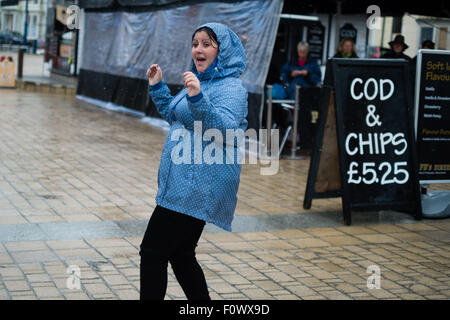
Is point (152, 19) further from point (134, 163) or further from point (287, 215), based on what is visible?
point (287, 215)

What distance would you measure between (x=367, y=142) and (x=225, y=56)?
12.0 feet

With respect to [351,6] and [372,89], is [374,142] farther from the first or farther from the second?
[351,6]

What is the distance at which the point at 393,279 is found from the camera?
5238mm

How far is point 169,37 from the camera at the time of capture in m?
14.0

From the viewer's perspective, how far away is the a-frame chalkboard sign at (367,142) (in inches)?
Answer: 272

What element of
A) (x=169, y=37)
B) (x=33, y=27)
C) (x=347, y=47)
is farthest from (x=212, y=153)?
(x=33, y=27)

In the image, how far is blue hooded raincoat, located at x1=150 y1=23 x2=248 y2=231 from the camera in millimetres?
3564

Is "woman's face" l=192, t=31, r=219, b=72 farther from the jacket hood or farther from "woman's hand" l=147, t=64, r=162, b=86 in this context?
"woman's hand" l=147, t=64, r=162, b=86

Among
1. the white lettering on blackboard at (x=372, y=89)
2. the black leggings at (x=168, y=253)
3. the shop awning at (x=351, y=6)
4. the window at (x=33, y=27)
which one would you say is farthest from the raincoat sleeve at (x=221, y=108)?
the window at (x=33, y=27)

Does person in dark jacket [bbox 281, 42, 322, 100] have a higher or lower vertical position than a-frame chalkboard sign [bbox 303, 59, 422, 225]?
higher

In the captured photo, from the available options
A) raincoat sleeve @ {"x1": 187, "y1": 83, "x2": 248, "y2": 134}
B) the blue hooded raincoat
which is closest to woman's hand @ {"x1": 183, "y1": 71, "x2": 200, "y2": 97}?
raincoat sleeve @ {"x1": 187, "y1": 83, "x2": 248, "y2": 134}

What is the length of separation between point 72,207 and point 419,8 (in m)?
9.42
